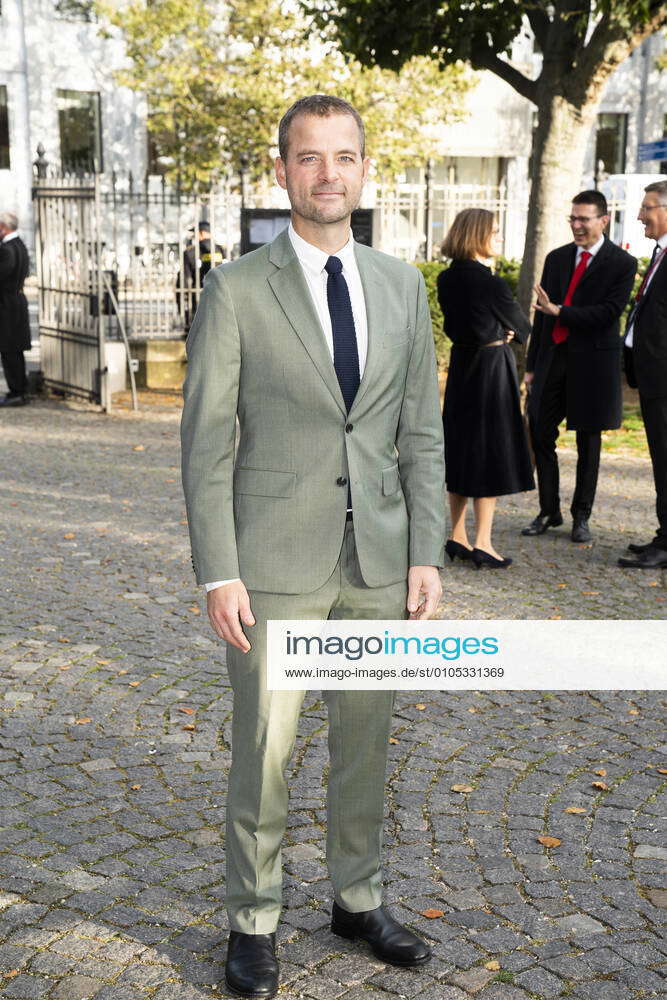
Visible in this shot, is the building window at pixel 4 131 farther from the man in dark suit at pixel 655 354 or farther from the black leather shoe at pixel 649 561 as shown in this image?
the black leather shoe at pixel 649 561

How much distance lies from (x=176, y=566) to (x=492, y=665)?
2.21 meters

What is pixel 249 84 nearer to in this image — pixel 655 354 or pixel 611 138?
pixel 611 138

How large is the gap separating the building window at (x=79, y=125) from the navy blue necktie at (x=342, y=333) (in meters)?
33.2

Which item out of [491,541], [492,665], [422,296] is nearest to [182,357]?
[491,541]

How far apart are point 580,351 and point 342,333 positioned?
16.6 feet

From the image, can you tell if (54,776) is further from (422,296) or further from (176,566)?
(176,566)

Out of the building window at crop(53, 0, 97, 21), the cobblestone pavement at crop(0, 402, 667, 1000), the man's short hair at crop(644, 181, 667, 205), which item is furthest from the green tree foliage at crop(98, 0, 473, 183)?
the cobblestone pavement at crop(0, 402, 667, 1000)

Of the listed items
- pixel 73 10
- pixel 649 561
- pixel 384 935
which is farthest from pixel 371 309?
pixel 73 10

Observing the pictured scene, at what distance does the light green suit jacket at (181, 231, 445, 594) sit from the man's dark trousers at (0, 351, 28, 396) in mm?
11119

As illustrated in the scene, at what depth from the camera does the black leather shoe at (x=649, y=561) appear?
292 inches

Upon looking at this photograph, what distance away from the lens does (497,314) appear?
706cm

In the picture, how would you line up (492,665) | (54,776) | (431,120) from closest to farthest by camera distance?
(54,776) → (492,665) → (431,120)

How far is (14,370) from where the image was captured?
13.7 meters

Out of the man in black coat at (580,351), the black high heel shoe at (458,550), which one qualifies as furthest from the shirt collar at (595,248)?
the black high heel shoe at (458,550)
